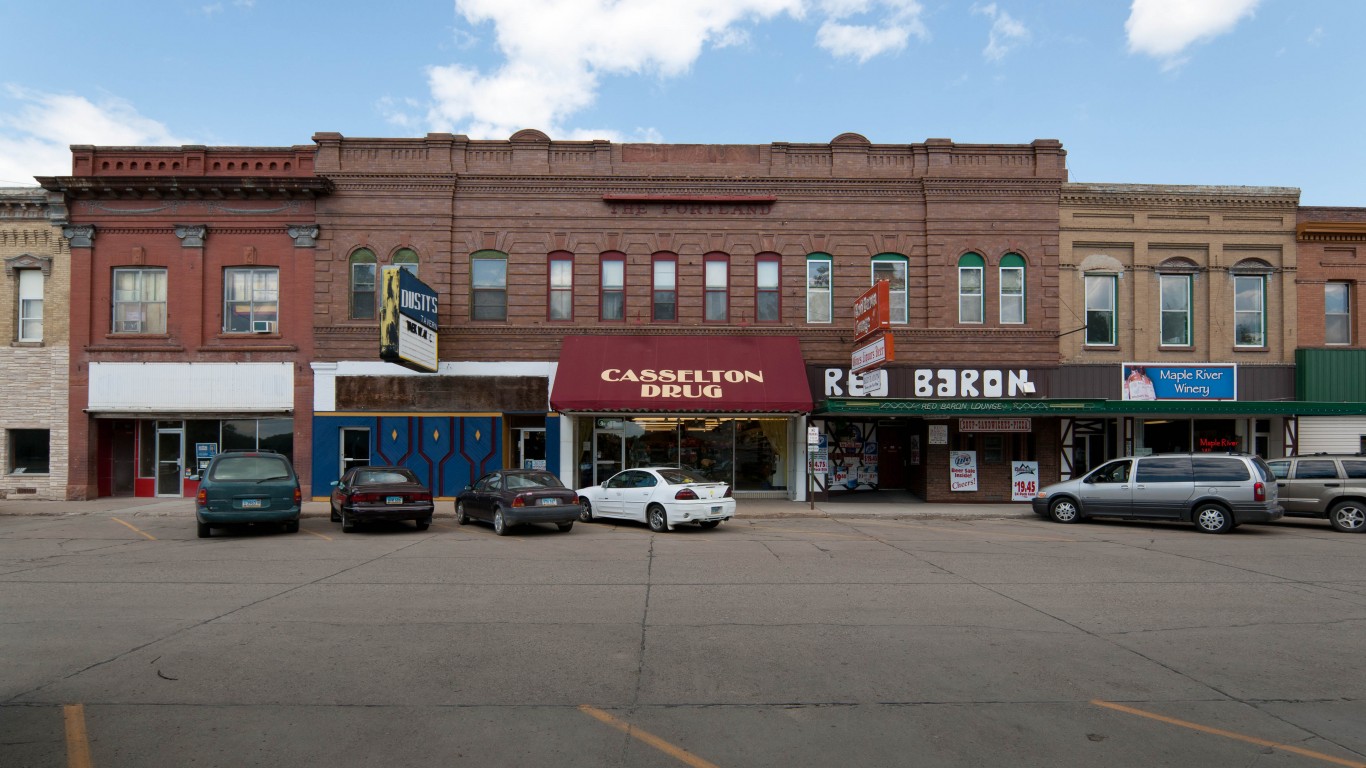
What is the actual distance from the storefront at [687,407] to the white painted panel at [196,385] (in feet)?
26.3

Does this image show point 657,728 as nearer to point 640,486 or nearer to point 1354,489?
point 640,486

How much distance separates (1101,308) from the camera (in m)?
23.3

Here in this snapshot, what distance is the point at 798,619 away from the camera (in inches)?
327

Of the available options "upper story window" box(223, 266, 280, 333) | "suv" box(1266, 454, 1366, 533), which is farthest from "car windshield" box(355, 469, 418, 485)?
"suv" box(1266, 454, 1366, 533)

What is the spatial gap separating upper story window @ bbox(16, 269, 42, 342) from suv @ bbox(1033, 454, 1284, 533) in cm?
2770

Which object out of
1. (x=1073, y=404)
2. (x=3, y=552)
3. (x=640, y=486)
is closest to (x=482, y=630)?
(x=640, y=486)

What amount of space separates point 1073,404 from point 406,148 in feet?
64.2

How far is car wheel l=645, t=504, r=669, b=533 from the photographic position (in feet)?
54.0

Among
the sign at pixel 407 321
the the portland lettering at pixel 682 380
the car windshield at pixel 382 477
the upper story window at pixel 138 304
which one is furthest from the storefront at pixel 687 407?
the upper story window at pixel 138 304

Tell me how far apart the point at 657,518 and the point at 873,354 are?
7.41 meters

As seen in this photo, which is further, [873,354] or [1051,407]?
[1051,407]

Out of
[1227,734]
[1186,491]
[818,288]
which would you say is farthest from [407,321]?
[1227,734]

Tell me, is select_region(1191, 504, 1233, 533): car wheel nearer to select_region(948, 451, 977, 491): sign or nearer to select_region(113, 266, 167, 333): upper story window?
select_region(948, 451, 977, 491): sign

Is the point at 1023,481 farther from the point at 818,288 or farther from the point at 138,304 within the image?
the point at 138,304
